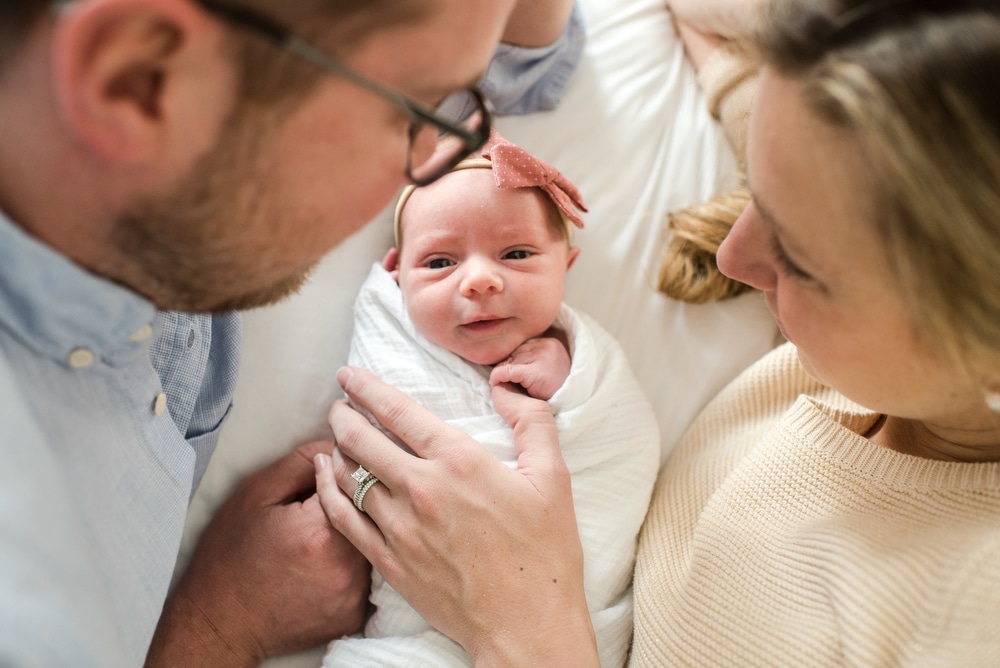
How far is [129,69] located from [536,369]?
0.92 metres

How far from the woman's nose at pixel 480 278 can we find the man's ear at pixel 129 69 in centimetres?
69

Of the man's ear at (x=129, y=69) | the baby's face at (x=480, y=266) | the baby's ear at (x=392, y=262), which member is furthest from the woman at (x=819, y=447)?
the man's ear at (x=129, y=69)

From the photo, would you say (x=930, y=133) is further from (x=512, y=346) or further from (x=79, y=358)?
(x=79, y=358)

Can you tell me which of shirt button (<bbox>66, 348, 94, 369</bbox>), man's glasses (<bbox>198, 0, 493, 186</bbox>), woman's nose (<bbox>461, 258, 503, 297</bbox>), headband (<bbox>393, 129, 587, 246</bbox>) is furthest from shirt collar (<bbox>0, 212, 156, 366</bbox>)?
headband (<bbox>393, 129, 587, 246</bbox>)

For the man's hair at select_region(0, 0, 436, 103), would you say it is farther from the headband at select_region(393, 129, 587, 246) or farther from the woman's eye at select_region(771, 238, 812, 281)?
the headband at select_region(393, 129, 587, 246)

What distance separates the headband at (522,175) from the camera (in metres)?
1.47

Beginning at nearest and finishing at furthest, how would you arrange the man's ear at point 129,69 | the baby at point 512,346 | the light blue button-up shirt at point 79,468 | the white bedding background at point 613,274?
the man's ear at point 129,69 < the light blue button-up shirt at point 79,468 < the baby at point 512,346 < the white bedding background at point 613,274

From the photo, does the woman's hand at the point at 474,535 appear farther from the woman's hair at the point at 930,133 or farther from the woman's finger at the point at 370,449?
the woman's hair at the point at 930,133

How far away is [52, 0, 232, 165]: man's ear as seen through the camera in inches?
26.4

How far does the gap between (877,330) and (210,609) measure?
1189mm

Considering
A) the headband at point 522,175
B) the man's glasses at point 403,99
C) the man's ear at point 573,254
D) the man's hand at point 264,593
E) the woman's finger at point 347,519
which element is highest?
the man's glasses at point 403,99

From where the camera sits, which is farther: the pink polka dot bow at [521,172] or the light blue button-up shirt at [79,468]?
the pink polka dot bow at [521,172]

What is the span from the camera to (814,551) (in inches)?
45.3

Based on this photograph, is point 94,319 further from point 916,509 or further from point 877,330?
point 916,509
